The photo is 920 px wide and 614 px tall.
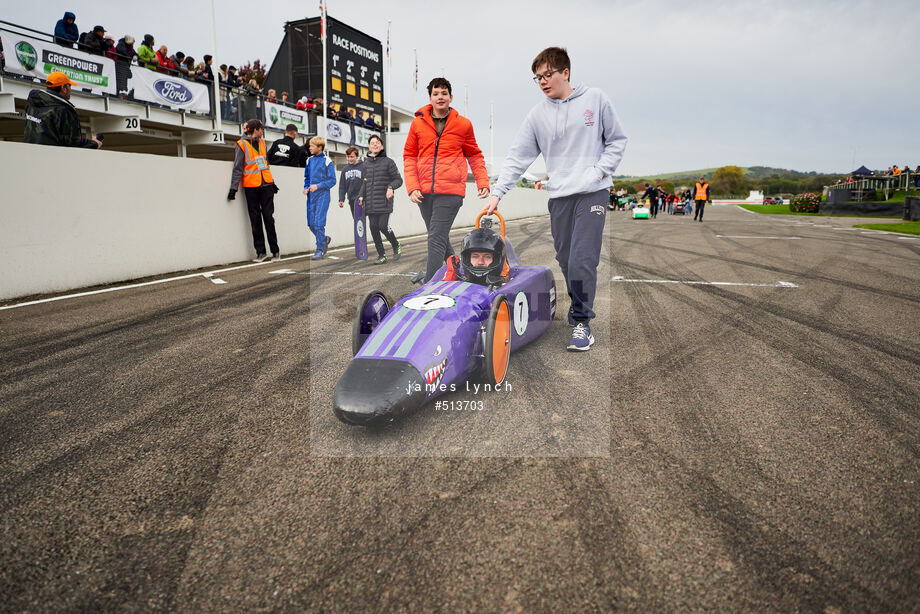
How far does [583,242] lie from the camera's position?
12.7 feet

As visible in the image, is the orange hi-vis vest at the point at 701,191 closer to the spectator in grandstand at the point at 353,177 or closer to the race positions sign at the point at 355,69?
the race positions sign at the point at 355,69

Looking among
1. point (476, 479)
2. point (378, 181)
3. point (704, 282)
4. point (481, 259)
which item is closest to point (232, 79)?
point (378, 181)

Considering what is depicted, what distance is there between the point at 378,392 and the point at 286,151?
28.9ft

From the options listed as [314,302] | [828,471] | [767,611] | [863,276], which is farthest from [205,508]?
[863,276]

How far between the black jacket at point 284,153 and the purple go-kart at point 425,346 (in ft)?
25.1

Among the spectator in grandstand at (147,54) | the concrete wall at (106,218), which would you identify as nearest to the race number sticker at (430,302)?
the concrete wall at (106,218)

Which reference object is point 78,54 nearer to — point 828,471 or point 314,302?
point 314,302

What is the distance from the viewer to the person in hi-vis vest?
26.9 feet

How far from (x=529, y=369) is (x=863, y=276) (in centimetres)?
585

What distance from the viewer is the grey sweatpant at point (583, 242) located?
12.7ft

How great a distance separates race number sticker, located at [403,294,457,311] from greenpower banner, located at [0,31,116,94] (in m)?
13.6

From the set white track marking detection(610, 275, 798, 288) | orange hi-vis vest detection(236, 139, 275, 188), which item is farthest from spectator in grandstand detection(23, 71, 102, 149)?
white track marking detection(610, 275, 798, 288)

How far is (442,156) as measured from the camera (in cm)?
513

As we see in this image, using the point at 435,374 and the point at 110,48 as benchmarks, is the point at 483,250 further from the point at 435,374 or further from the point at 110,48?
the point at 110,48
